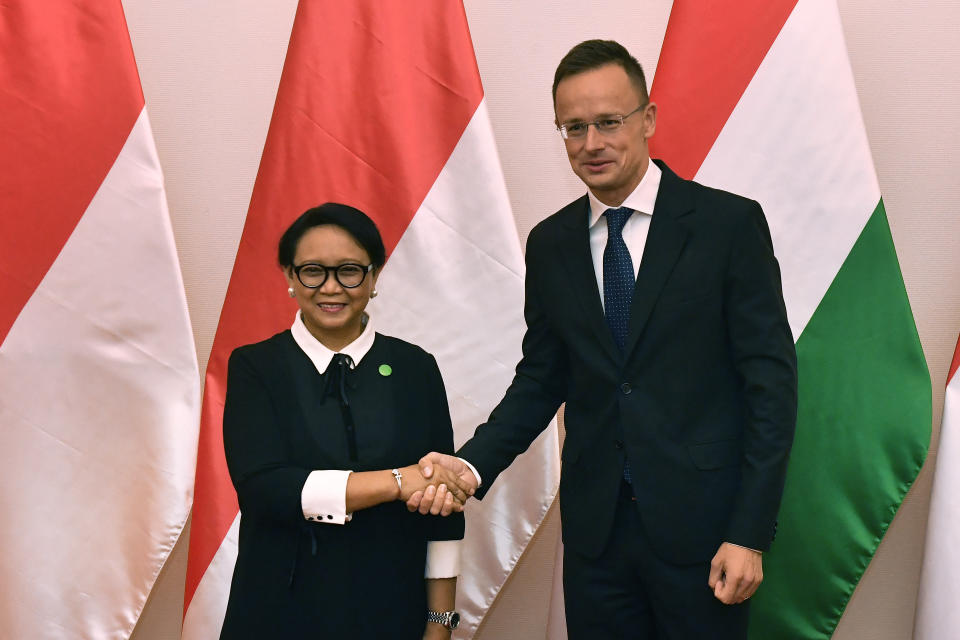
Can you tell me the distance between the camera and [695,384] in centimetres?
145

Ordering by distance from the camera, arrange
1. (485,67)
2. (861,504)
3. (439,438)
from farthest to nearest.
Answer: (485,67) → (861,504) → (439,438)

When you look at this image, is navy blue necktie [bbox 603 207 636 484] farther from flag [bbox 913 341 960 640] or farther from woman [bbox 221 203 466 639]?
flag [bbox 913 341 960 640]

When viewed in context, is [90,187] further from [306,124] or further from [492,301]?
[492,301]

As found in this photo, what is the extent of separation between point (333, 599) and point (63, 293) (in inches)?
45.0

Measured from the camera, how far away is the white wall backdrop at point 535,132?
7.77ft

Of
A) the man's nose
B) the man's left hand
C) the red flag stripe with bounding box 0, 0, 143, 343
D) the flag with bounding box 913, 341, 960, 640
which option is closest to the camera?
the man's left hand

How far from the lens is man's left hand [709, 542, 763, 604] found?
138 centimetres

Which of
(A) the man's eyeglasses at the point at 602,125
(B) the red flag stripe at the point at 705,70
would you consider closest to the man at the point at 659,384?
(A) the man's eyeglasses at the point at 602,125

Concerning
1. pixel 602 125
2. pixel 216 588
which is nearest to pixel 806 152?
pixel 602 125

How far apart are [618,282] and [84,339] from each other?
4.43 ft

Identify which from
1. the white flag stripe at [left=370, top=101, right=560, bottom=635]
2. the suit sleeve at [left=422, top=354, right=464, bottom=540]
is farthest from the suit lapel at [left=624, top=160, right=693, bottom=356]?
the white flag stripe at [left=370, top=101, right=560, bottom=635]

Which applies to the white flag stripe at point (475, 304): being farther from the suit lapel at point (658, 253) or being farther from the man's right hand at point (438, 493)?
the suit lapel at point (658, 253)

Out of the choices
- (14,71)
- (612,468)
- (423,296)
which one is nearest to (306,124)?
(423,296)

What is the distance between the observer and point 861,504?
2.04 meters
